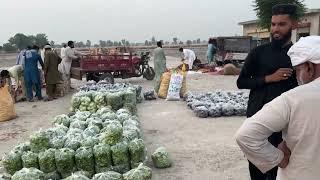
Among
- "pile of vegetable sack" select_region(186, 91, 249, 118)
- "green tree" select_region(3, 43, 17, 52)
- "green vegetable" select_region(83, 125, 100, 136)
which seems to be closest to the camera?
"green vegetable" select_region(83, 125, 100, 136)

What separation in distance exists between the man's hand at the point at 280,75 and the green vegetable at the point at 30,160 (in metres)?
3.08

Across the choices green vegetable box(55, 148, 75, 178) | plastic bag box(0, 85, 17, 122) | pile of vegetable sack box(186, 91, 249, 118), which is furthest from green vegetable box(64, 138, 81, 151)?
plastic bag box(0, 85, 17, 122)

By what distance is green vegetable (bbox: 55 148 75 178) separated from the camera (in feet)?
15.9

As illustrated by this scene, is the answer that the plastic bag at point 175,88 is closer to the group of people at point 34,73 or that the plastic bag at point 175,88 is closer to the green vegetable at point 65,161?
the group of people at point 34,73

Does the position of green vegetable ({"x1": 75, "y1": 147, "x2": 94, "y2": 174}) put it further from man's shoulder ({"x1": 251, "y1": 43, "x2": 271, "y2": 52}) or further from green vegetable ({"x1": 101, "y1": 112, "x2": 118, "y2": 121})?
man's shoulder ({"x1": 251, "y1": 43, "x2": 271, "y2": 52})

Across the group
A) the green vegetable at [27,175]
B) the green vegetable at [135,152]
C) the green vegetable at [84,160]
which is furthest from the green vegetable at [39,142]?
the green vegetable at [135,152]

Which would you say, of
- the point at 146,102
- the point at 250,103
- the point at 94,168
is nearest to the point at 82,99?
the point at 146,102

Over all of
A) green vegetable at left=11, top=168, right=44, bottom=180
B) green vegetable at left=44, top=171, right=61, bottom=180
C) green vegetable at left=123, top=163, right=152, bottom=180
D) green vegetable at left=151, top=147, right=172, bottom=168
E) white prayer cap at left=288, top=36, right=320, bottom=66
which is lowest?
green vegetable at left=151, top=147, right=172, bottom=168

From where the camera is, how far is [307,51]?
1.81 meters

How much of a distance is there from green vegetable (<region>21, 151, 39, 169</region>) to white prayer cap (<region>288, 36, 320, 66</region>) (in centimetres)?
382

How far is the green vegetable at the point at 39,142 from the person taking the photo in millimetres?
5051

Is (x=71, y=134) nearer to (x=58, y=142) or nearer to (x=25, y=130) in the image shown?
(x=58, y=142)

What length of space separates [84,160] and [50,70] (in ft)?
25.8

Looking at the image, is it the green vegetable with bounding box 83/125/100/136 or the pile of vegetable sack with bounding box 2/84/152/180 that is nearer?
the pile of vegetable sack with bounding box 2/84/152/180
